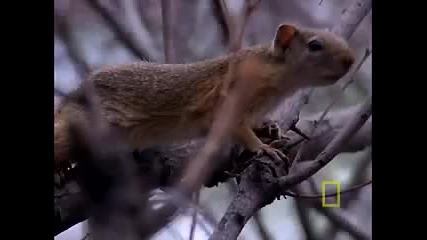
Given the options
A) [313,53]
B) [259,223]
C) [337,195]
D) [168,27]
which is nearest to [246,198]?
[259,223]

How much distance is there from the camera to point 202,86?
1353 millimetres

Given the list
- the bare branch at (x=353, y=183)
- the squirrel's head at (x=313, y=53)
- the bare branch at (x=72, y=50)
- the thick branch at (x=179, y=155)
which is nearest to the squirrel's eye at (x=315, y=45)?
→ the squirrel's head at (x=313, y=53)

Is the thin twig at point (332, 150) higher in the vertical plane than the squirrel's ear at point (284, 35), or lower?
lower

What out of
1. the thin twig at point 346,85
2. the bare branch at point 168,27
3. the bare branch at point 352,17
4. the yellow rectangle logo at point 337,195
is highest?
the bare branch at point 352,17

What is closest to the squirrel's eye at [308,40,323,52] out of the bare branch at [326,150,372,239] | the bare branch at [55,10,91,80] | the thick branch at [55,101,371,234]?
the thick branch at [55,101,371,234]

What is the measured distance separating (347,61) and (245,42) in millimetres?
216

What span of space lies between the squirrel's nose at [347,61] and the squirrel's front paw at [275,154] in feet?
0.75

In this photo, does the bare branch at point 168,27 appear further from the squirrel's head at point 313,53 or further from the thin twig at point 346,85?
the thin twig at point 346,85

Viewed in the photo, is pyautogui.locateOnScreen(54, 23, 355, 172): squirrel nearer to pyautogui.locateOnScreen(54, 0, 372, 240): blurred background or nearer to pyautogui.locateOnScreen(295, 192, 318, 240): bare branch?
pyautogui.locateOnScreen(54, 0, 372, 240): blurred background

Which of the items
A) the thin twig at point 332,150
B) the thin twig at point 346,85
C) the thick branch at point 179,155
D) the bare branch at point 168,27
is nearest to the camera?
the bare branch at point 168,27

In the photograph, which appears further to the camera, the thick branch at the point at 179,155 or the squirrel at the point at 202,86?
the squirrel at the point at 202,86

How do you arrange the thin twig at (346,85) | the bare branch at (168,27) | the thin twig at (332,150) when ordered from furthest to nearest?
the thin twig at (346,85), the thin twig at (332,150), the bare branch at (168,27)

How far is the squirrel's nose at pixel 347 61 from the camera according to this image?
1.30 m
